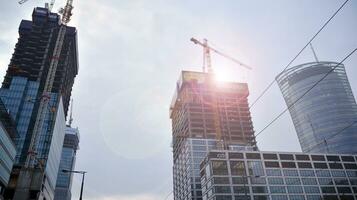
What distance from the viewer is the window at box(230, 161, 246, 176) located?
14162 cm

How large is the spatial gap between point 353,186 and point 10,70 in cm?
19343

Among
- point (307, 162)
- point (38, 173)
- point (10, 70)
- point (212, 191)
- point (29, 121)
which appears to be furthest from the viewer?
point (10, 70)

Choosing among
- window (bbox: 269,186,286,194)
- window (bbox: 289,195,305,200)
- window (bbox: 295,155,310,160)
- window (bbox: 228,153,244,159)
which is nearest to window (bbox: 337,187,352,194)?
window (bbox: 295,155,310,160)

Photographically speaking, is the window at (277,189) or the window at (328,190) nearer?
the window at (277,189)

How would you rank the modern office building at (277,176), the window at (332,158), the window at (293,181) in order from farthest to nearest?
the window at (332,158) < the window at (293,181) < the modern office building at (277,176)

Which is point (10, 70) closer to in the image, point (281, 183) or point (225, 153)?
point (225, 153)

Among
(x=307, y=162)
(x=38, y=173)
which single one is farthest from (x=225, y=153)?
(x=38, y=173)

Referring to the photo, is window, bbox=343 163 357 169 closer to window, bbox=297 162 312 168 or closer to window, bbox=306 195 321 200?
window, bbox=297 162 312 168

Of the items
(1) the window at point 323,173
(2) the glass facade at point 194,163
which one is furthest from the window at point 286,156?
(2) the glass facade at point 194,163

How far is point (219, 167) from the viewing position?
14238 centimetres

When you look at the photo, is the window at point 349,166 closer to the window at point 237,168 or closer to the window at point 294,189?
the window at point 294,189

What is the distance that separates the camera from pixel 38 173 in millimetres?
81500

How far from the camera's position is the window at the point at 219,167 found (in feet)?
462

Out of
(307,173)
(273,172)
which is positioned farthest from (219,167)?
(307,173)
